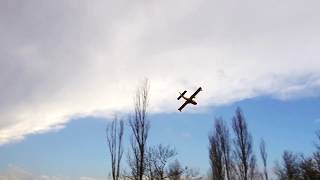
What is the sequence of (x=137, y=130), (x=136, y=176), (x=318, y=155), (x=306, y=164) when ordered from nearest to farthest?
(x=137, y=130) < (x=136, y=176) < (x=318, y=155) < (x=306, y=164)

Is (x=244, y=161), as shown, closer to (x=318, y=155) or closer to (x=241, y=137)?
(x=241, y=137)

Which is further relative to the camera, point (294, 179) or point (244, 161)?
point (294, 179)

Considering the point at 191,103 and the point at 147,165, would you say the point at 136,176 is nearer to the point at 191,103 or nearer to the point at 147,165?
the point at 147,165

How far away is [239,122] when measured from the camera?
162 feet

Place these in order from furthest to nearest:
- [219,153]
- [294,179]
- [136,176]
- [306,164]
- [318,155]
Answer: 1. [294,179]
2. [306,164]
3. [219,153]
4. [318,155]
5. [136,176]

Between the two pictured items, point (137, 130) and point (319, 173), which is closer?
point (137, 130)

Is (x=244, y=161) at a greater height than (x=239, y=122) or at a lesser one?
lesser

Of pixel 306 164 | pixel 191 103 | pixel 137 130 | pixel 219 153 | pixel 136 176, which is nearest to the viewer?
pixel 191 103

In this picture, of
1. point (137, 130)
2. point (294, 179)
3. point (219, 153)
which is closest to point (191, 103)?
point (137, 130)

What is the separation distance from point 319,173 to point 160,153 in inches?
782

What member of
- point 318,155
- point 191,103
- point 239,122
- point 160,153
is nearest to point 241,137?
point 239,122

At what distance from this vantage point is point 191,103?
23.5m

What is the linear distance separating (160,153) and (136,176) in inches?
244

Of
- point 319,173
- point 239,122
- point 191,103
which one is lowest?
point 319,173
